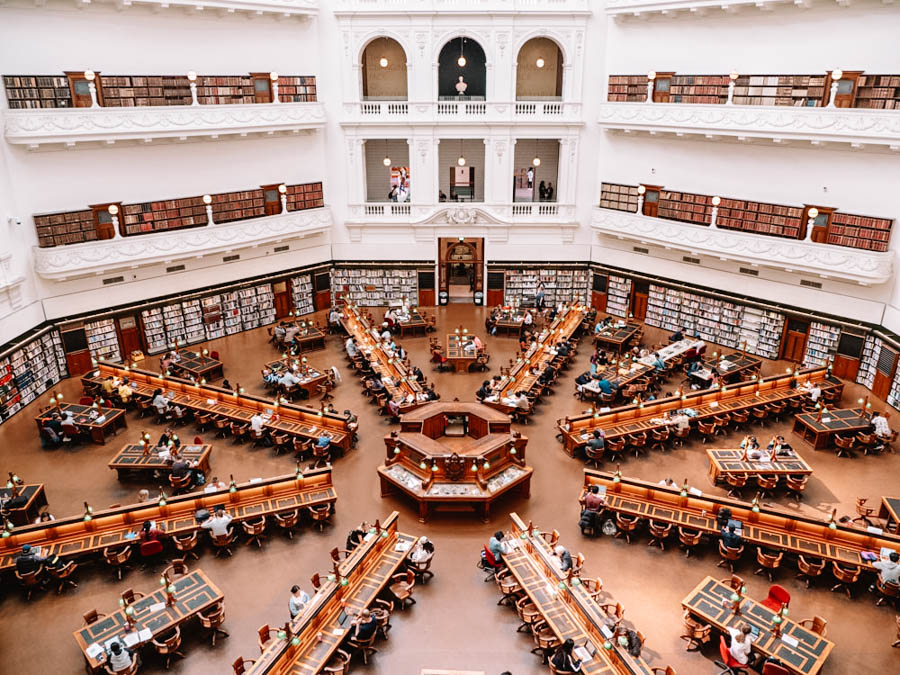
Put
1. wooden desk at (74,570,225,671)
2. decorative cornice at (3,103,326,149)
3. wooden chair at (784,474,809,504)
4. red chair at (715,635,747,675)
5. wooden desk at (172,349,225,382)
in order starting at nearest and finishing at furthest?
red chair at (715,635,747,675) → wooden desk at (74,570,225,671) → wooden chair at (784,474,809,504) → decorative cornice at (3,103,326,149) → wooden desk at (172,349,225,382)

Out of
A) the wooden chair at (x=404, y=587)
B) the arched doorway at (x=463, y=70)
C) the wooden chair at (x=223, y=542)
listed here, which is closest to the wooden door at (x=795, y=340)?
the arched doorway at (x=463, y=70)

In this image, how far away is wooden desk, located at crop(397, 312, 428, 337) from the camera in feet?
74.1

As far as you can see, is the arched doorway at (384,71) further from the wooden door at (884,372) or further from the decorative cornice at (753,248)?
the wooden door at (884,372)

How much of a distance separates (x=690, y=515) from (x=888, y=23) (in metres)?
13.9

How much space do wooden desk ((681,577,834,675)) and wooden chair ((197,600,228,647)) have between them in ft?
24.8

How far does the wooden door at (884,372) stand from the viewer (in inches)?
703

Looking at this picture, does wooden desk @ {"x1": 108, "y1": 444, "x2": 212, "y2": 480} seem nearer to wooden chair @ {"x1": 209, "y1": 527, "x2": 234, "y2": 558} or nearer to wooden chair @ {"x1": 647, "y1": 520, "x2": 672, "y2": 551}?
wooden chair @ {"x1": 209, "y1": 527, "x2": 234, "y2": 558}

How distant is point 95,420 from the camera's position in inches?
645

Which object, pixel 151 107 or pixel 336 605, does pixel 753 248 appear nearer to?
pixel 336 605

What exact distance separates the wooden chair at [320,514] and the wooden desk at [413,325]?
32.9 feet

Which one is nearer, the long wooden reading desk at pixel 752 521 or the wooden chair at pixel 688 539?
the long wooden reading desk at pixel 752 521

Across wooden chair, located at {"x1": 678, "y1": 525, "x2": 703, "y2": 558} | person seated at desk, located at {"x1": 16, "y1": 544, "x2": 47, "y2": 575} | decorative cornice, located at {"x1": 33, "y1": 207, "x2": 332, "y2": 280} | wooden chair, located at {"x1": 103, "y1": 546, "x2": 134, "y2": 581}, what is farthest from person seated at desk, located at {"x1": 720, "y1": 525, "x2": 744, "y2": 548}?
decorative cornice, located at {"x1": 33, "y1": 207, "x2": 332, "y2": 280}

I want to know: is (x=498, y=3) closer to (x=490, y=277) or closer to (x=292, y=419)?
(x=490, y=277)

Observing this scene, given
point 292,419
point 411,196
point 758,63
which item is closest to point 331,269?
point 411,196
